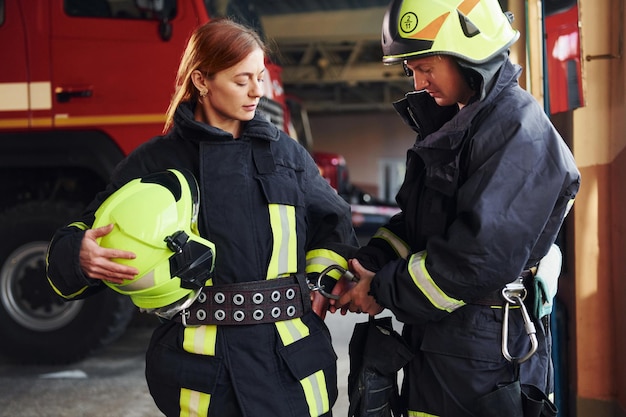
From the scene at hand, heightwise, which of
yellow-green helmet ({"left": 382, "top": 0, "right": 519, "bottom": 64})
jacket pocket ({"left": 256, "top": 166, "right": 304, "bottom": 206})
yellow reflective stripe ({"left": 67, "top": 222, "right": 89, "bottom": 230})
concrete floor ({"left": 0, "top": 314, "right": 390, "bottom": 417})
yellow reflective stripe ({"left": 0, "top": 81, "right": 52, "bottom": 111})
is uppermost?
yellow reflective stripe ({"left": 0, "top": 81, "right": 52, "bottom": 111})

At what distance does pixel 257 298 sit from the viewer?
5.90 ft

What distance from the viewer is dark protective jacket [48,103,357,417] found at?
1.78m

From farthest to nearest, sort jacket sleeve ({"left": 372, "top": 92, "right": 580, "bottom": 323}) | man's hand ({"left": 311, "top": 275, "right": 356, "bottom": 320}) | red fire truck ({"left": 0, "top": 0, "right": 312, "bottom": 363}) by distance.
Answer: red fire truck ({"left": 0, "top": 0, "right": 312, "bottom": 363}), man's hand ({"left": 311, "top": 275, "right": 356, "bottom": 320}), jacket sleeve ({"left": 372, "top": 92, "right": 580, "bottom": 323})

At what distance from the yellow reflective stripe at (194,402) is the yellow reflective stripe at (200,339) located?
4.0 inches

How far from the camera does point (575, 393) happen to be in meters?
2.96

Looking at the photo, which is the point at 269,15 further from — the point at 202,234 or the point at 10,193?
the point at 202,234

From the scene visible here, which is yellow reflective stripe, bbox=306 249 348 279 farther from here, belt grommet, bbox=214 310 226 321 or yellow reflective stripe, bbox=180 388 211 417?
yellow reflective stripe, bbox=180 388 211 417

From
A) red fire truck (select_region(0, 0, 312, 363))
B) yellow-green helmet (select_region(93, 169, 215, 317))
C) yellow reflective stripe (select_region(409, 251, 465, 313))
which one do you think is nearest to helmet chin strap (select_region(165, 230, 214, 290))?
yellow-green helmet (select_region(93, 169, 215, 317))

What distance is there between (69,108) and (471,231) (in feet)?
11.1

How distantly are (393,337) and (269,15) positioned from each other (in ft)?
29.5

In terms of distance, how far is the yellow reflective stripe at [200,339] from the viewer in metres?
1.80

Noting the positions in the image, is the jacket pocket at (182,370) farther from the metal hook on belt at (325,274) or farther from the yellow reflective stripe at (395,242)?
the yellow reflective stripe at (395,242)

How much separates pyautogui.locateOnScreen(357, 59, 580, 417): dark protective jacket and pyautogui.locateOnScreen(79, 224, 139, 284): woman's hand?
625mm

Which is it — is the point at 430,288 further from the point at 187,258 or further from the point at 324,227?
the point at 187,258
